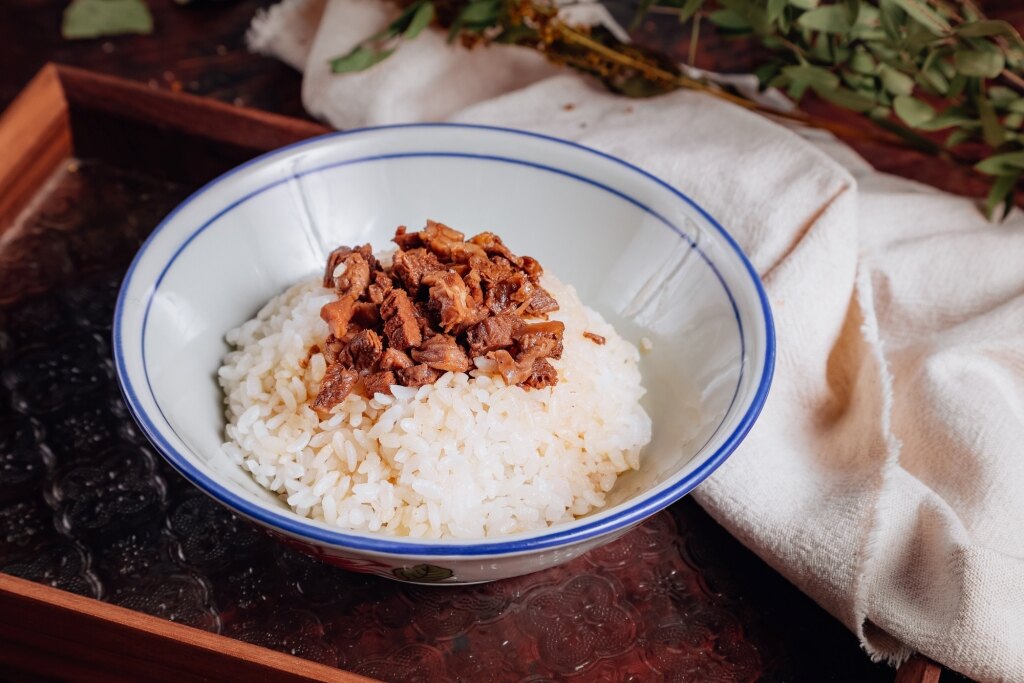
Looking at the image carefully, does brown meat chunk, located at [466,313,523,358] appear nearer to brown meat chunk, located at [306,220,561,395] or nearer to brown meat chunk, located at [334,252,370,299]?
brown meat chunk, located at [306,220,561,395]

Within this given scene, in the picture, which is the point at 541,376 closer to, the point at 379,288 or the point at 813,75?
the point at 379,288

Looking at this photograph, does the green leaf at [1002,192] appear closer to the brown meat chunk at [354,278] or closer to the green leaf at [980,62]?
the green leaf at [980,62]

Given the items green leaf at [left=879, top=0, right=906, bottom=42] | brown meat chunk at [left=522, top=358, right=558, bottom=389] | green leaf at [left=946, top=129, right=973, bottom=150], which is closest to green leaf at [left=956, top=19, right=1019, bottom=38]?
green leaf at [left=879, top=0, right=906, bottom=42]

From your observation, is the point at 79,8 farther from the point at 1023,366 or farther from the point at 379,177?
the point at 1023,366

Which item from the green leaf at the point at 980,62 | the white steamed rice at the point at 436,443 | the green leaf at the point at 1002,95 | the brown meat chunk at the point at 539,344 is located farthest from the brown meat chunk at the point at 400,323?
the green leaf at the point at 1002,95

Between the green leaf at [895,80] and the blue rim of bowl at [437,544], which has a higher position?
the green leaf at [895,80]

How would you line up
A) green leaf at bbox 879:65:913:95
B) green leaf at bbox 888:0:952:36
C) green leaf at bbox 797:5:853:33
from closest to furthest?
green leaf at bbox 888:0:952:36 → green leaf at bbox 797:5:853:33 → green leaf at bbox 879:65:913:95

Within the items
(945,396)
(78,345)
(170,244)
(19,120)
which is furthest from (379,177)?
(945,396)
